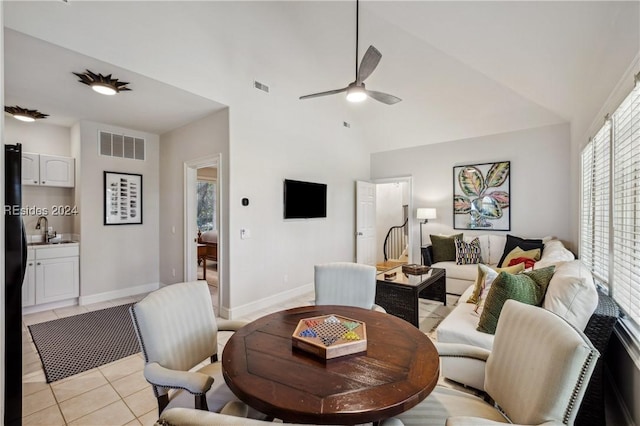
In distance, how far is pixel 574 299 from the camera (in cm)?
183

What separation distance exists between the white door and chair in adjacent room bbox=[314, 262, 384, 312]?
3529 mm

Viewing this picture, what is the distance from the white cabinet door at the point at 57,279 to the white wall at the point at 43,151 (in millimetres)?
686

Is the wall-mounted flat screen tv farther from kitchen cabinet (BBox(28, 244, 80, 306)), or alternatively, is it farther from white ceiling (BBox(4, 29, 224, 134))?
kitchen cabinet (BBox(28, 244, 80, 306))

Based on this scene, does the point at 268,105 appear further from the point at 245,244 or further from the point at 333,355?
the point at 333,355

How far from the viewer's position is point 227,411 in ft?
3.86

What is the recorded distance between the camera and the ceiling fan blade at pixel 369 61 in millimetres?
2362

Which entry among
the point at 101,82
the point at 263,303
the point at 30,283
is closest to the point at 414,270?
the point at 263,303

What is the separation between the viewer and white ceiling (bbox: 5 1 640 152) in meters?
2.18

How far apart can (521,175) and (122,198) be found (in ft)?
21.3

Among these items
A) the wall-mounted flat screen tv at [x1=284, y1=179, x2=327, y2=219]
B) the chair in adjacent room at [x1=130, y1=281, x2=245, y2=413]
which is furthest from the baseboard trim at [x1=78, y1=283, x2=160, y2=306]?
the chair in adjacent room at [x1=130, y1=281, x2=245, y2=413]

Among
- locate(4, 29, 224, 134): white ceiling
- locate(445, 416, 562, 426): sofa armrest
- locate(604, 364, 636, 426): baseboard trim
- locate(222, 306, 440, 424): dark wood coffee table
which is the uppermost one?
locate(4, 29, 224, 134): white ceiling

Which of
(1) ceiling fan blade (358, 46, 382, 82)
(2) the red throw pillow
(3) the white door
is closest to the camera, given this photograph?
(1) ceiling fan blade (358, 46, 382, 82)

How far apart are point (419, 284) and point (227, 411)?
101 inches

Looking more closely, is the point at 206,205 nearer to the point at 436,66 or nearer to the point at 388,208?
the point at 388,208
